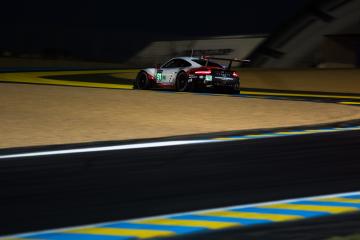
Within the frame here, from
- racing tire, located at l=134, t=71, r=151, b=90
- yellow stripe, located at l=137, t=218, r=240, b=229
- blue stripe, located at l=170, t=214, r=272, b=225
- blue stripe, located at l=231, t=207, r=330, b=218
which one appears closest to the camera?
yellow stripe, located at l=137, t=218, r=240, b=229

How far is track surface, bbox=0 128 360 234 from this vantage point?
21.1 feet

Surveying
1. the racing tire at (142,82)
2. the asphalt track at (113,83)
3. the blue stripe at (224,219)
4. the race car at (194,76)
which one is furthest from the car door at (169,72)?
the blue stripe at (224,219)

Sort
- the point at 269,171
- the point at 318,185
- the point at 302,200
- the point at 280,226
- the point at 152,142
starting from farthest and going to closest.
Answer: the point at 152,142 → the point at 269,171 → the point at 318,185 → the point at 302,200 → the point at 280,226

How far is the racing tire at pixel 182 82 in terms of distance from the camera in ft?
74.1

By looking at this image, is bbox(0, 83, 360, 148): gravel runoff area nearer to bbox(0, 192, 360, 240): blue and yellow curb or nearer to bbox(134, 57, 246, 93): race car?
bbox(134, 57, 246, 93): race car

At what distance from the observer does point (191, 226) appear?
19.1 ft

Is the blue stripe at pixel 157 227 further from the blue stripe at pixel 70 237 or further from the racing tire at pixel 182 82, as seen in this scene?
the racing tire at pixel 182 82

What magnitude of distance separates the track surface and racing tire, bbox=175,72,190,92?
11.8 metres

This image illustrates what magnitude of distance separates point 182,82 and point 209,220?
16927mm

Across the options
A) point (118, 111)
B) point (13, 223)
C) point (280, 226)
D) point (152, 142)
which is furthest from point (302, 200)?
point (118, 111)

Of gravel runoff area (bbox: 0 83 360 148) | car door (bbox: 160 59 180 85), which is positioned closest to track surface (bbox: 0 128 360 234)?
gravel runoff area (bbox: 0 83 360 148)

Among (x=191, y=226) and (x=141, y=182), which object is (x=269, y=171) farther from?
(x=191, y=226)

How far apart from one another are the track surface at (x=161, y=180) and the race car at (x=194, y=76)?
11.2 m

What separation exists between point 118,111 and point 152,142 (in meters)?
5.01
